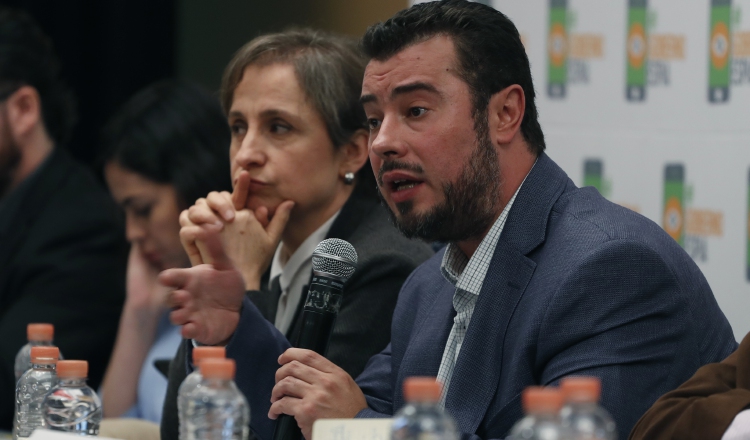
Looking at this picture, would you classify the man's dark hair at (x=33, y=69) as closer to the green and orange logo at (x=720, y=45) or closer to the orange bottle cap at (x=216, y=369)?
the green and orange logo at (x=720, y=45)

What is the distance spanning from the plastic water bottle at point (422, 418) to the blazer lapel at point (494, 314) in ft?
1.99

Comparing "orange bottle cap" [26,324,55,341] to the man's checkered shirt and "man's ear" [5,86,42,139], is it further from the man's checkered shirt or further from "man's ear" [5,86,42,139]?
"man's ear" [5,86,42,139]

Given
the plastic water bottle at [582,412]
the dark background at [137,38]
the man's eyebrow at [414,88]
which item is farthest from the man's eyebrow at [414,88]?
the dark background at [137,38]

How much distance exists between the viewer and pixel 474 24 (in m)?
2.12

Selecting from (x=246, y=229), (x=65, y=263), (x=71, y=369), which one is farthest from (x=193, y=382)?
(x=65, y=263)

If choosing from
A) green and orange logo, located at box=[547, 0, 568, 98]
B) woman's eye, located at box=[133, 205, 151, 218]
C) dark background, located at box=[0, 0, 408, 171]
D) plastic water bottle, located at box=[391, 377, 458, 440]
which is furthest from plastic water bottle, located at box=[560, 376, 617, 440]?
dark background, located at box=[0, 0, 408, 171]

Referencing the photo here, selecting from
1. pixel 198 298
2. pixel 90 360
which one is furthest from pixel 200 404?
pixel 90 360

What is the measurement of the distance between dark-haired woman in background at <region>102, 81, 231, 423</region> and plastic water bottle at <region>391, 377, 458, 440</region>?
7.19ft

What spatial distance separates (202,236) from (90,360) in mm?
1681

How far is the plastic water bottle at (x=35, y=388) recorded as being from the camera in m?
2.03

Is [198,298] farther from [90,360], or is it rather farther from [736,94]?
[90,360]

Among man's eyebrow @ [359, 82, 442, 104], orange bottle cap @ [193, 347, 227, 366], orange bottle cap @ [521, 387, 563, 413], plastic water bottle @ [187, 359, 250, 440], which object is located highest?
man's eyebrow @ [359, 82, 442, 104]

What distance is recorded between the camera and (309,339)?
191 cm

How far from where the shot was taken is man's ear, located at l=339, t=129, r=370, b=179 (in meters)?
2.75
